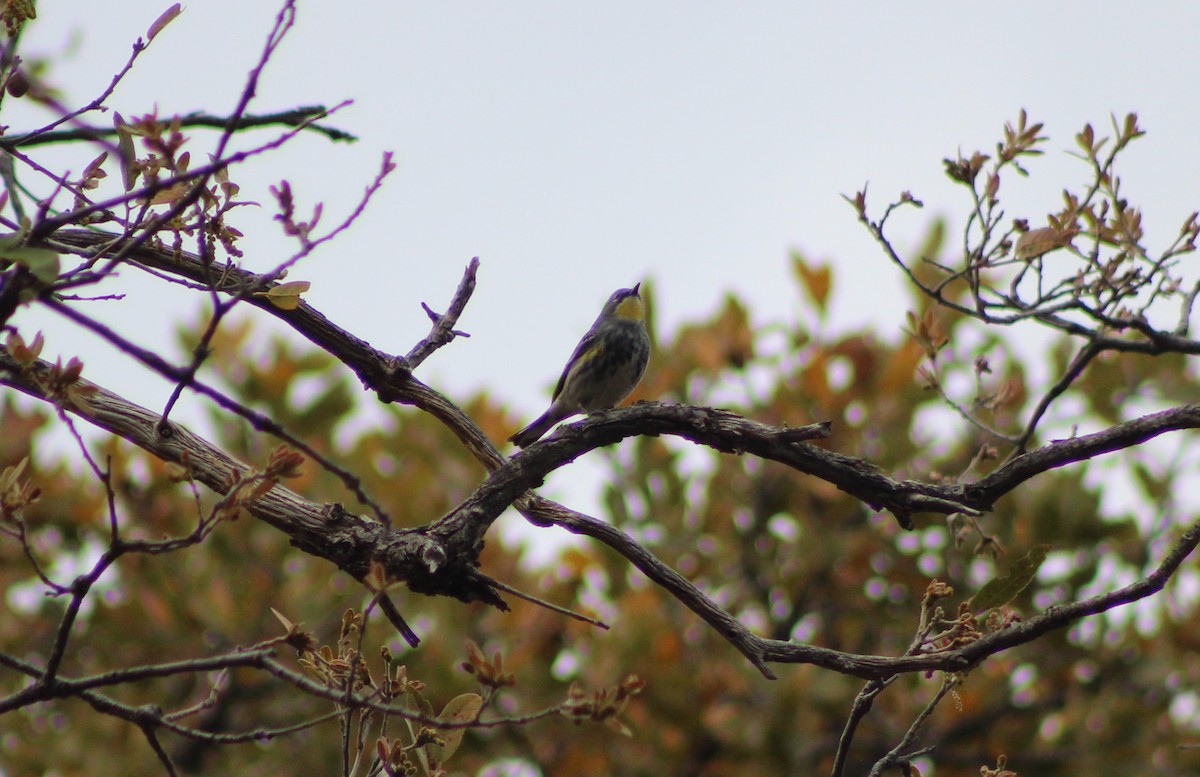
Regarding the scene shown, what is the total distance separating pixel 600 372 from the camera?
25.4 ft

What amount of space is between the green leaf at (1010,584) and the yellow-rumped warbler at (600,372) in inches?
176

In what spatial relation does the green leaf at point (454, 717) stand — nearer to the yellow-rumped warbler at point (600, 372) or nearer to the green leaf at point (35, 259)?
the green leaf at point (35, 259)

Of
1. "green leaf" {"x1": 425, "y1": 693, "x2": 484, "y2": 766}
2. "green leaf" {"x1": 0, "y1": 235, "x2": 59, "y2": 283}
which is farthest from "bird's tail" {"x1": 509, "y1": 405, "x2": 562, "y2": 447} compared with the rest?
"green leaf" {"x1": 0, "y1": 235, "x2": 59, "y2": 283}

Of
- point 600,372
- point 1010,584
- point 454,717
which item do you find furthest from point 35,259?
point 600,372

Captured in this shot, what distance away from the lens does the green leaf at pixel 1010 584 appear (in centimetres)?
317

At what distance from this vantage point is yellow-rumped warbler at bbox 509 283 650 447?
7.73m

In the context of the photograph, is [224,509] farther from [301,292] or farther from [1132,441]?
[1132,441]

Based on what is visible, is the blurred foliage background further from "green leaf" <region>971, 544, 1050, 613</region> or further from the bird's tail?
"green leaf" <region>971, 544, 1050, 613</region>

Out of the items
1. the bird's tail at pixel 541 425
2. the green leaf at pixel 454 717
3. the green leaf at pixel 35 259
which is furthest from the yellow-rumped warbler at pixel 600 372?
the green leaf at pixel 35 259

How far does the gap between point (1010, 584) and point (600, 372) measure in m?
4.73

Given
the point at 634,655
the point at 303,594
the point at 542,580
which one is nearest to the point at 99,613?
the point at 303,594

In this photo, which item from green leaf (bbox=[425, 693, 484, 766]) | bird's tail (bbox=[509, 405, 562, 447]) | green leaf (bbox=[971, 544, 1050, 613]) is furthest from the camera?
bird's tail (bbox=[509, 405, 562, 447])

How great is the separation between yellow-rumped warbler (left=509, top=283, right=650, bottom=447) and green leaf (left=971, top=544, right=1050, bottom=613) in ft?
14.7

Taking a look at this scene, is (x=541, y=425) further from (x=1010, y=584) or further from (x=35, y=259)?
(x=35, y=259)
